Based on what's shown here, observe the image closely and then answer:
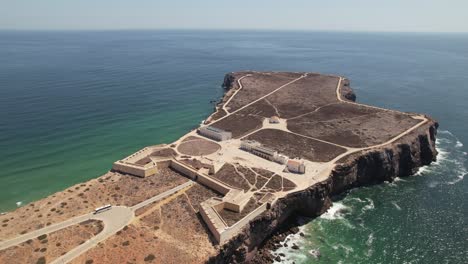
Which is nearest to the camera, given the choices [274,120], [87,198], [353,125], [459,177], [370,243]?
[370,243]

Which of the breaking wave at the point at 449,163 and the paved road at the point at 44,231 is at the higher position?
the paved road at the point at 44,231

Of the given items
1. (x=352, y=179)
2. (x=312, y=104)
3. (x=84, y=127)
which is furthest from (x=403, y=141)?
(x=84, y=127)

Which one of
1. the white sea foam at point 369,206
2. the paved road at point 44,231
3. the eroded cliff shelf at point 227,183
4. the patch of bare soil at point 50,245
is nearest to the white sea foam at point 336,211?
the eroded cliff shelf at point 227,183

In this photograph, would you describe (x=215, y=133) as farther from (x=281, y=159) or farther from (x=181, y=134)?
(x=281, y=159)

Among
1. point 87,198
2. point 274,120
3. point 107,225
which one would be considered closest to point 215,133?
point 274,120

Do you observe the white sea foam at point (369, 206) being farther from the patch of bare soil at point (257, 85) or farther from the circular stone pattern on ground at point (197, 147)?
the patch of bare soil at point (257, 85)

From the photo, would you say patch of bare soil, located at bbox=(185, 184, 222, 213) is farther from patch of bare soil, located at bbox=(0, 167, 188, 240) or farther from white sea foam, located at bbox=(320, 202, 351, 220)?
white sea foam, located at bbox=(320, 202, 351, 220)
